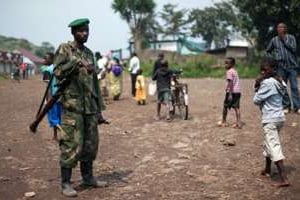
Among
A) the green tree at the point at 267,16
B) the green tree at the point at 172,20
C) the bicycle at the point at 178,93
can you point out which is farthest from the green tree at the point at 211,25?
the bicycle at the point at 178,93

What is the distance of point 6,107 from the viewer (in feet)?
55.7

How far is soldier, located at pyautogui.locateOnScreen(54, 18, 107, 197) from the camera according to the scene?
5934mm

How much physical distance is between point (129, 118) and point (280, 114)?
22.1ft

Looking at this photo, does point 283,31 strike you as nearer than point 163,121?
Yes

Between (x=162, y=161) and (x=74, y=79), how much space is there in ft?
7.98

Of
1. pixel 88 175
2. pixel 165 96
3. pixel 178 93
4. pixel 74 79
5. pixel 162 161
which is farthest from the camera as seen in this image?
pixel 178 93

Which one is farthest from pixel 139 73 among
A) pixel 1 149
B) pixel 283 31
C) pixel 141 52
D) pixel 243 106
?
pixel 141 52

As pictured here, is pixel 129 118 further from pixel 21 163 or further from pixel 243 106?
pixel 21 163

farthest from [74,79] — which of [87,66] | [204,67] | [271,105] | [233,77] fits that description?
[204,67]

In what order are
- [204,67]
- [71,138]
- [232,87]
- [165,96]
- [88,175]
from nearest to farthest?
1. [71,138]
2. [88,175]
3. [232,87]
4. [165,96]
5. [204,67]

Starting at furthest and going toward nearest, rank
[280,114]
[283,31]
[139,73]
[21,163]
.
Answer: [139,73], [283,31], [21,163], [280,114]

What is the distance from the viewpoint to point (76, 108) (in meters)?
5.98

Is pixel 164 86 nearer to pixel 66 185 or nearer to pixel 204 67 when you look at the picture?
pixel 66 185

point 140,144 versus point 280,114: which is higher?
point 280,114
